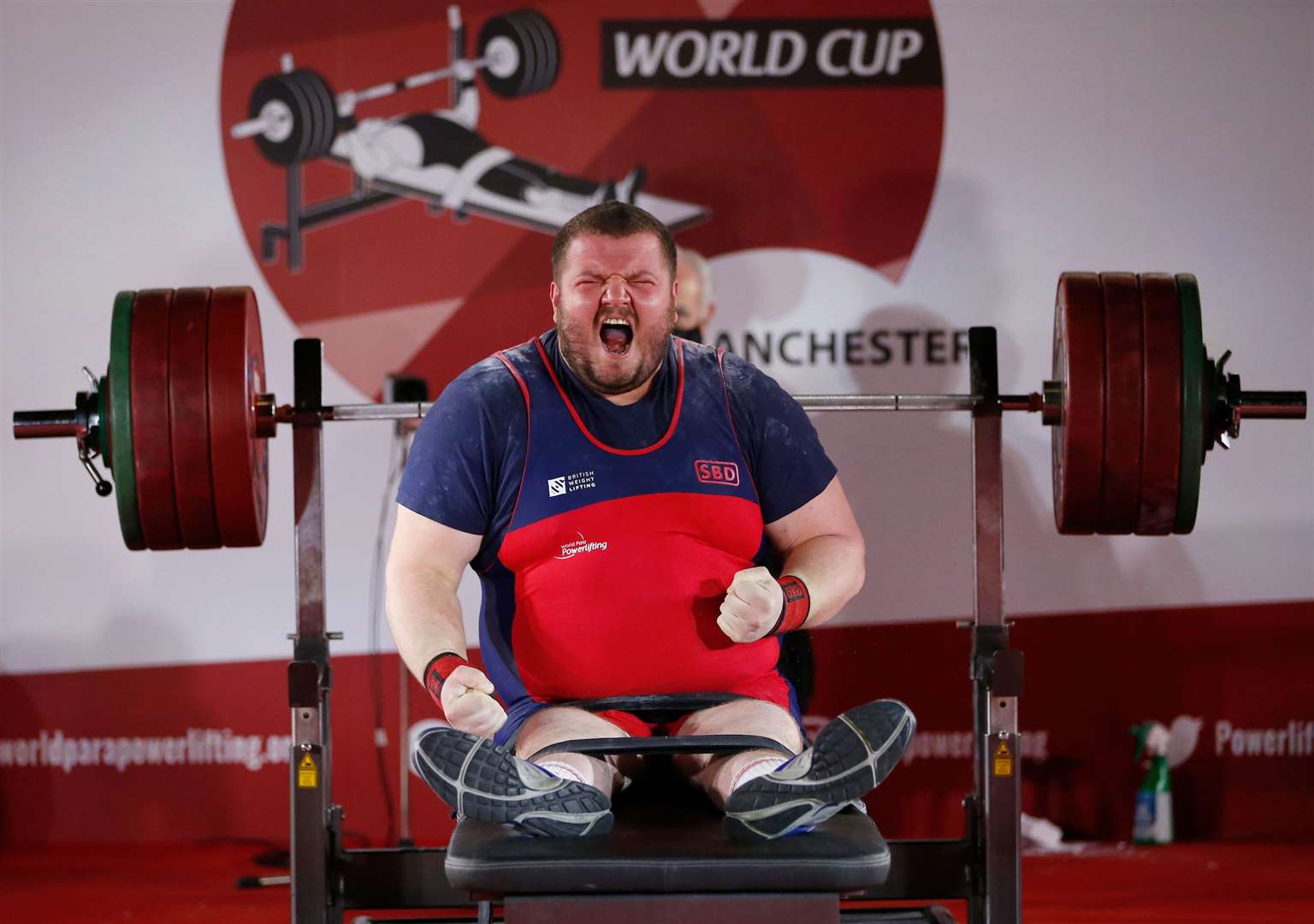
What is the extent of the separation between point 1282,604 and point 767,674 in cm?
261

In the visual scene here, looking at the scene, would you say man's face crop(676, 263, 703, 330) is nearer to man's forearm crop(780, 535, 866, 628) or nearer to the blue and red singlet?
the blue and red singlet

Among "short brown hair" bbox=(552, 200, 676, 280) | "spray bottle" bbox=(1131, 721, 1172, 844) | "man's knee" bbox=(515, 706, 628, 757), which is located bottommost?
"spray bottle" bbox=(1131, 721, 1172, 844)

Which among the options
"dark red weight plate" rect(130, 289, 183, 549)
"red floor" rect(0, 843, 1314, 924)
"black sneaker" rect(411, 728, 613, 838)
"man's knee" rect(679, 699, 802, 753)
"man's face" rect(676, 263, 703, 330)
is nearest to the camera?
"black sneaker" rect(411, 728, 613, 838)

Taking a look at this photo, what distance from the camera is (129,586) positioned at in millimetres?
4414

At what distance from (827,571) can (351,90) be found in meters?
2.66

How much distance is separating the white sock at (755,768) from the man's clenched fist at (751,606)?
0.66 ft

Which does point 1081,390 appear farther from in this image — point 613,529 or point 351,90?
point 351,90

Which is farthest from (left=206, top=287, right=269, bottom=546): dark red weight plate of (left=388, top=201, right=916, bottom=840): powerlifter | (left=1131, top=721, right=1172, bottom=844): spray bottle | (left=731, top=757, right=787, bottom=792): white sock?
(left=1131, top=721, right=1172, bottom=844): spray bottle

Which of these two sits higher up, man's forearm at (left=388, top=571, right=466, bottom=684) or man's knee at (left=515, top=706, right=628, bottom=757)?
man's forearm at (left=388, top=571, right=466, bottom=684)

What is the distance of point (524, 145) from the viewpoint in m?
4.39

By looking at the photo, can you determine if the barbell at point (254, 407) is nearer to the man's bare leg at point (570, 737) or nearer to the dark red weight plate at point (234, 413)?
the dark red weight plate at point (234, 413)

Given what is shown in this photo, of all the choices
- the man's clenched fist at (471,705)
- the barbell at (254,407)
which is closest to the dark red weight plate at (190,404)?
the barbell at (254,407)

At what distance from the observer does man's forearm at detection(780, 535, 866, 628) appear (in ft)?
7.98

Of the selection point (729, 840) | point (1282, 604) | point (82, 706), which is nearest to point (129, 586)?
point (82, 706)
